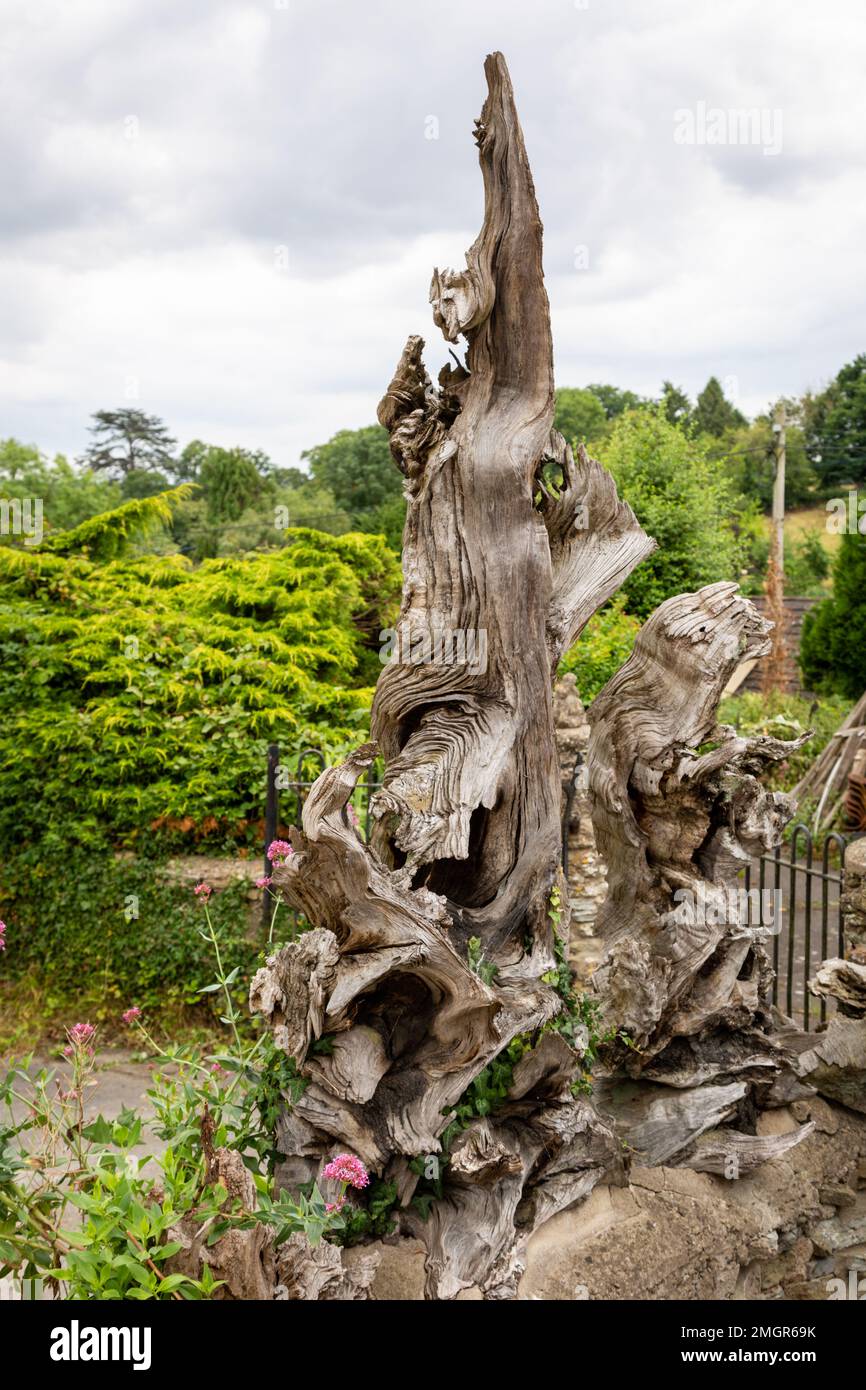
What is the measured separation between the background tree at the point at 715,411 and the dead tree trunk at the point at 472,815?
122 ft

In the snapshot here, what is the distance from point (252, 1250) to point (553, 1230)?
1.23 metres

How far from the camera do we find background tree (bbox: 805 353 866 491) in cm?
3266

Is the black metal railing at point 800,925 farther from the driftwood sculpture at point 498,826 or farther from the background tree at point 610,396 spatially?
the background tree at point 610,396

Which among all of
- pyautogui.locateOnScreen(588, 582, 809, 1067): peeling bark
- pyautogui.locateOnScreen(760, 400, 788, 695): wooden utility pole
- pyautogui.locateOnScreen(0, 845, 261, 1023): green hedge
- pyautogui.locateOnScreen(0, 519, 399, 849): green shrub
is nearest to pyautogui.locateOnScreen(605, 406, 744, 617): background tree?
pyautogui.locateOnScreen(760, 400, 788, 695): wooden utility pole

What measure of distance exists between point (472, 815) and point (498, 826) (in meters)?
0.10

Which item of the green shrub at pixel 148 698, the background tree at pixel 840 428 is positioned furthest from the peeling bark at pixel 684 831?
the background tree at pixel 840 428

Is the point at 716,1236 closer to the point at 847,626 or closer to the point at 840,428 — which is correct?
the point at 847,626

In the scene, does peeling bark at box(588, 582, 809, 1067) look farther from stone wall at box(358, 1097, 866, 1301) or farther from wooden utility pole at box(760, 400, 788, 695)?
wooden utility pole at box(760, 400, 788, 695)

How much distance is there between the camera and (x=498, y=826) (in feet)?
11.0

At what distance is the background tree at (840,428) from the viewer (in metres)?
32.7

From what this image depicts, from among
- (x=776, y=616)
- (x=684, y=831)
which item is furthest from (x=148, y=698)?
(x=776, y=616)

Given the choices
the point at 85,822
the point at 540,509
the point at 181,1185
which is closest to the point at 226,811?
the point at 85,822

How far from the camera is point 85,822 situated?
709 cm
